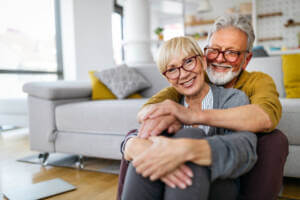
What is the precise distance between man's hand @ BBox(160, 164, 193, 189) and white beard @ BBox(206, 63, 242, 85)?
54 cm

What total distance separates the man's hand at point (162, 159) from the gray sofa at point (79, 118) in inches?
45.9

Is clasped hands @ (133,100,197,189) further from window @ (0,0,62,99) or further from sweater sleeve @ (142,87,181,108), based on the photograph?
window @ (0,0,62,99)

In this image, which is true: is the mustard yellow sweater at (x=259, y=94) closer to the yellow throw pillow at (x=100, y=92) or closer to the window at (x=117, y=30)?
the yellow throw pillow at (x=100, y=92)

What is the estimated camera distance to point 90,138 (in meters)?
2.12

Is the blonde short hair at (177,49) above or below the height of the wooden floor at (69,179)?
above

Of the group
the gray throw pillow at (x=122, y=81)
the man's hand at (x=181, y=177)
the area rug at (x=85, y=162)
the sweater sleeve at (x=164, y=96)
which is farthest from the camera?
the gray throw pillow at (x=122, y=81)

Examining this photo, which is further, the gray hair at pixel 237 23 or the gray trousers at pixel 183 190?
the gray hair at pixel 237 23

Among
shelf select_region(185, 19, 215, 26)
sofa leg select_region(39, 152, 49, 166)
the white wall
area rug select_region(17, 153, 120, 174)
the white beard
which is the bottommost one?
area rug select_region(17, 153, 120, 174)

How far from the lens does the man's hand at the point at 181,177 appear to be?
0.75m

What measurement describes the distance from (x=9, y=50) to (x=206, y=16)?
5.22 metres

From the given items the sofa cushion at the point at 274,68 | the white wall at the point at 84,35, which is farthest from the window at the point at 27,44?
the sofa cushion at the point at 274,68

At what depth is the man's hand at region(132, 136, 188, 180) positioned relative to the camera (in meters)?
0.76

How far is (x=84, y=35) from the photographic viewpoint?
16.7 ft

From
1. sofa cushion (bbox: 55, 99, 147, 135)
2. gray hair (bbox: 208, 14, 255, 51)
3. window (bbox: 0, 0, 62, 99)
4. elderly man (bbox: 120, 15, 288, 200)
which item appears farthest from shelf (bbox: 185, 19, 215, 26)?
elderly man (bbox: 120, 15, 288, 200)
